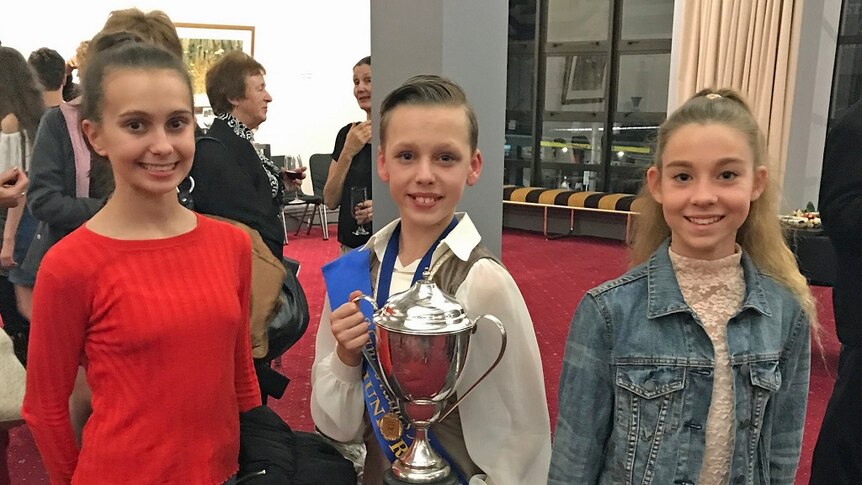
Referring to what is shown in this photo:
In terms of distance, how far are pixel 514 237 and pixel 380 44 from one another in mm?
6325

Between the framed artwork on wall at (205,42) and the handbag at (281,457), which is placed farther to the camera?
the framed artwork on wall at (205,42)

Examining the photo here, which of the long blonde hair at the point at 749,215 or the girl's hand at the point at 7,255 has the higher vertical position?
the long blonde hair at the point at 749,215

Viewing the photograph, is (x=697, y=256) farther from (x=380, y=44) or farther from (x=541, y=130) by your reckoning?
(x=541, y=130)

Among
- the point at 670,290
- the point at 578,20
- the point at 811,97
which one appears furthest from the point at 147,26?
the point at 578,20

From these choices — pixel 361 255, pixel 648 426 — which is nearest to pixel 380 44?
pixel 361 255

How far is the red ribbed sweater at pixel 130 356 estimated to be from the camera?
4.06ft

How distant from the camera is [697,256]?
1371 mm

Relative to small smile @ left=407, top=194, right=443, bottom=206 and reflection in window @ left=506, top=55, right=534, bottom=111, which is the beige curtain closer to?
reflection in window @ left=506, top=55, right=534, bottom=111

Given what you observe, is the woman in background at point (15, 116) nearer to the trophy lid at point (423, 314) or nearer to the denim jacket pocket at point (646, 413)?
the trophy lid at point (423, 314)

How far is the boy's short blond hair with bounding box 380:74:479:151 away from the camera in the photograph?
1417mm

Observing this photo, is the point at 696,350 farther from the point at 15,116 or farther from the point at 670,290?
the point at 15,116

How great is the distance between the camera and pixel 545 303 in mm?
5715

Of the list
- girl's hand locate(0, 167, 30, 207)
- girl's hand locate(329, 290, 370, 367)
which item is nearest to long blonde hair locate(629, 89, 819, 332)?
girl's hand locate(329, 290, 370, 367)

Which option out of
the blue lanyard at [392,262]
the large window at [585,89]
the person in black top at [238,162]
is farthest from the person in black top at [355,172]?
the large window at [585,89]
